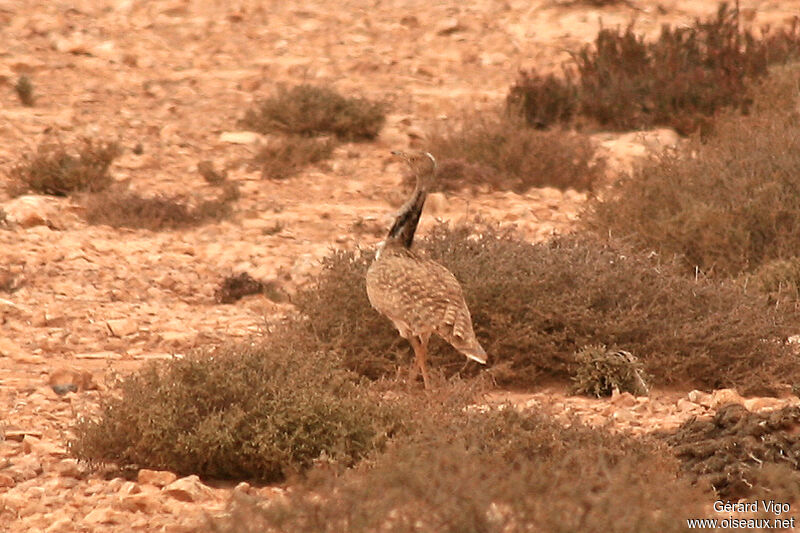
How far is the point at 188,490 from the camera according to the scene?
6082 millimetres

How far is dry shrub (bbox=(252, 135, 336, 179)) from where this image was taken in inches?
548

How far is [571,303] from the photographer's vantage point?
328 inches

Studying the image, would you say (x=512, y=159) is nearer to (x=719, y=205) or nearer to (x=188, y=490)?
(x=719, y=205)

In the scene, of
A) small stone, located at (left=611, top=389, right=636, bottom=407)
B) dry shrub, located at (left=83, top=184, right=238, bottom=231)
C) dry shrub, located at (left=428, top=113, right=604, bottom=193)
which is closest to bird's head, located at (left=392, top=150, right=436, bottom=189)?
small stone, located at (left=611, top=389, right=636, bottom=407)

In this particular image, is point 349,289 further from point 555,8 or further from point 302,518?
point 555,8

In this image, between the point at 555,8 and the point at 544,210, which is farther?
the point at 555,8

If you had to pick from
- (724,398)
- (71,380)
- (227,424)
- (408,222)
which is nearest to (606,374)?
(724,398)

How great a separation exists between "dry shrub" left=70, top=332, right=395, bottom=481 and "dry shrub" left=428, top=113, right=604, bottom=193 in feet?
22.6

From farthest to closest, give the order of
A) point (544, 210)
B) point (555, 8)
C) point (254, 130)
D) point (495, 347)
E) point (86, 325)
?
1. point (555, 8)
2. point (254, 130)
3. point (544, 210)
4. point (86, 325)
5. point (495, 347)

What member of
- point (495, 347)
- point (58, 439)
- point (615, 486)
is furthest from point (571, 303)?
point (615, 486)

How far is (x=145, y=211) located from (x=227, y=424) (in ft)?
19.8

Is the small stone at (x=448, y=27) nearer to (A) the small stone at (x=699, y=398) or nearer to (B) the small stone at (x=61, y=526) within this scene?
(A) the small stone at (x=699, y=398)

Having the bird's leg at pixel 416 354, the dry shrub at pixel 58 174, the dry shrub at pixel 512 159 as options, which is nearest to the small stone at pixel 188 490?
the bird's leg at pixel 416 354

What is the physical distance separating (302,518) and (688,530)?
107 centimetres
